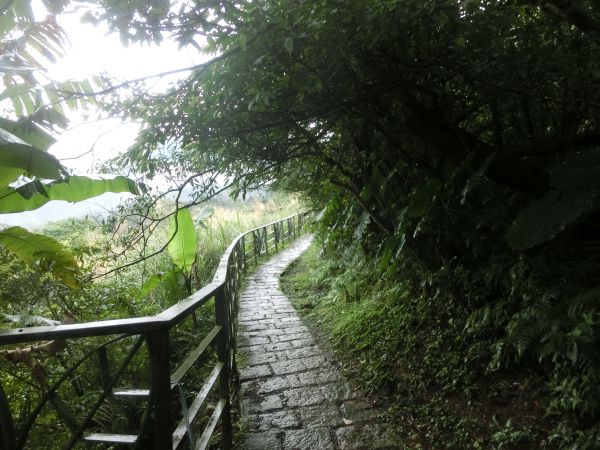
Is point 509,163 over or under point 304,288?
over

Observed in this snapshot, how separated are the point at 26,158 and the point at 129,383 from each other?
102 inches

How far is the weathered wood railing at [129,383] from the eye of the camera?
63.1 inches

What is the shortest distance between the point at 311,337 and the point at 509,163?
9.79 ft

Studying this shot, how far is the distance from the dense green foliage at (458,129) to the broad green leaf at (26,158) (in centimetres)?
71

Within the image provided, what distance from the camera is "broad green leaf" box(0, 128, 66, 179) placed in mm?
2107

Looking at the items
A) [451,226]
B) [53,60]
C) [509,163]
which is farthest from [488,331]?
[53,60]

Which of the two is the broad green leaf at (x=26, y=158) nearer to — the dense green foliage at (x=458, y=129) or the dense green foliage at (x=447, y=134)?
the dense green foliage at (x=447, y=134)

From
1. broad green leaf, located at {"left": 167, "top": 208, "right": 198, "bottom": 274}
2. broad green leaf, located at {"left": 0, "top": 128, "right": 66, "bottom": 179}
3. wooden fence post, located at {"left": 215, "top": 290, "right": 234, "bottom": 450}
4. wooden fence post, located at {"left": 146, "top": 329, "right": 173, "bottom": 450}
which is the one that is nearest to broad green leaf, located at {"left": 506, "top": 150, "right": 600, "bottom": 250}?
wooden fence post, located at {"left": 215, "top": 290, "right": 234, "bottom": 450}

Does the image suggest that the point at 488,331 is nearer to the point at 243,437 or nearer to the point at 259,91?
the point at 243,437

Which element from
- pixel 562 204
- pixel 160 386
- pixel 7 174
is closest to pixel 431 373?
pixel 562 204

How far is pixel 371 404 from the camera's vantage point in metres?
3.21

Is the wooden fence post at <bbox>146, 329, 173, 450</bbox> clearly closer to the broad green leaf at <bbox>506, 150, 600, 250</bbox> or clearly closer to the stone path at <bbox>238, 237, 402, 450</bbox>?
the stone path at <bbox>238, 237, 402, 450</bbox>

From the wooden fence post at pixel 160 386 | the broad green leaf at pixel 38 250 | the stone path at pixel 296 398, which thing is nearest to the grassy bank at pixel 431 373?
the stone path at pixel 296 398

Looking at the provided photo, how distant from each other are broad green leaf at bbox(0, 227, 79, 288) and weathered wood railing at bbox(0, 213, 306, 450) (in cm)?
55
